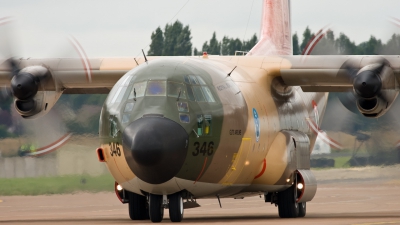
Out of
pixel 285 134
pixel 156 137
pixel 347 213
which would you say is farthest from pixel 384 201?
pixel 156 137

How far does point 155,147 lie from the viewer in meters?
17.0

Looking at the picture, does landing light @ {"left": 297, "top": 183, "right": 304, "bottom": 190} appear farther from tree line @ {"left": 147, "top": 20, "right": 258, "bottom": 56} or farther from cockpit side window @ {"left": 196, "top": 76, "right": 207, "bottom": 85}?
tree line @ {"left": 147, "top": 20, "right": 258, "bottom": 56}

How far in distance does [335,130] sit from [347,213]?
7701 millimetres

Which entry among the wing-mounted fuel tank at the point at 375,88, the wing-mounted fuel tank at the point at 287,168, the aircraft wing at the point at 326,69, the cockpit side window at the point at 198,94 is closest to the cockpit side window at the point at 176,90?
the cockpit side window at the point at 198,94

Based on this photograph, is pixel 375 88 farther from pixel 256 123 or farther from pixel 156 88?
pixel 156 88

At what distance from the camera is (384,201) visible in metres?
28.4

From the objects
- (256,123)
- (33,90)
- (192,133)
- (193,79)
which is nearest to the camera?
(192,133)

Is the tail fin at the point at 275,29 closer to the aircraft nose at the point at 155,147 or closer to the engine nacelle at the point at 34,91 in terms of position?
the engine nacelle at the point at 34,91

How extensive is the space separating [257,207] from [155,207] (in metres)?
8.87

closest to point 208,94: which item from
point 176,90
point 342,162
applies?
point 176,90

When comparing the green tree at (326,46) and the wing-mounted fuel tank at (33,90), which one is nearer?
the wing-mounted fuel tank at (33,90)

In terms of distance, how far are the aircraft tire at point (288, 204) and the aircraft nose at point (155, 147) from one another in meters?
4.88

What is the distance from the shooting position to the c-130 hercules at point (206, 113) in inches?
695

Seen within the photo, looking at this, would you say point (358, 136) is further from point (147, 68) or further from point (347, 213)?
point (147, 68)
